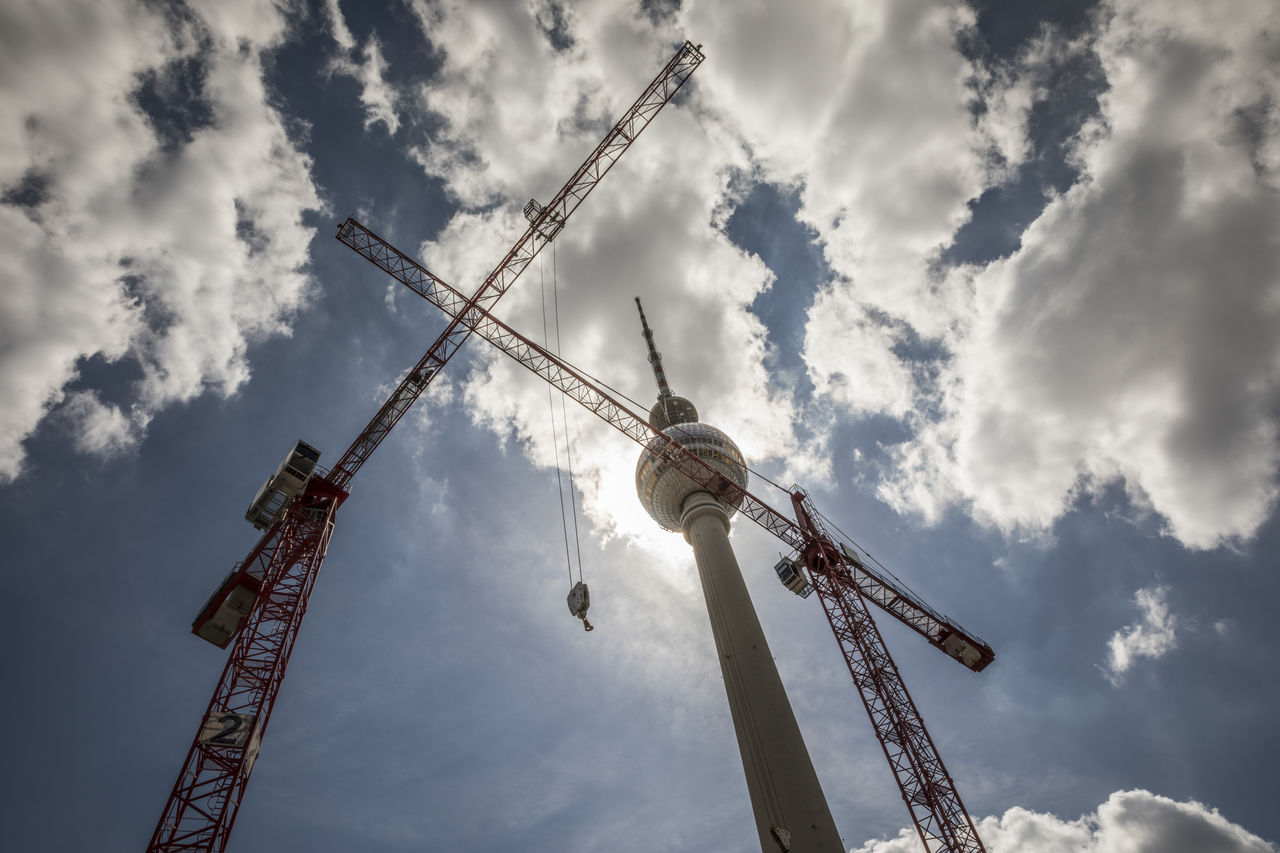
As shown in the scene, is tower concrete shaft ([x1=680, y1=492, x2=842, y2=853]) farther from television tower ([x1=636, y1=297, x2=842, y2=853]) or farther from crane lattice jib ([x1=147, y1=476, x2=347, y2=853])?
crane lattice jib ([x1=147, y1=476, x2=347, y2=853])

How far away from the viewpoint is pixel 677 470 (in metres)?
52.7

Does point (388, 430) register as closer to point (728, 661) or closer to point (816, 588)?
point (728, 661)

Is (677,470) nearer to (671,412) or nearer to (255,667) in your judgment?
(671,412)

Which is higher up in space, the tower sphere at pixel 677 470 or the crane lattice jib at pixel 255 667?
the tower sphere at pixel 677 470

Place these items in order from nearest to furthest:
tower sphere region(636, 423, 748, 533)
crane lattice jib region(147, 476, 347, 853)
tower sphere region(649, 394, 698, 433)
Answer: crane lattice jib region(147, 476, 347, 853) < tower sphere region(636, 423, 748, 533) < tower sphere region(649, 394, 698, 433)

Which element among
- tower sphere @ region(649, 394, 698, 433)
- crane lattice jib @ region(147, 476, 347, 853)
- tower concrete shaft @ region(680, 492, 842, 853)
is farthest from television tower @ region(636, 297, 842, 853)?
crane lattice jib @ region(147, 476, 347, 853)

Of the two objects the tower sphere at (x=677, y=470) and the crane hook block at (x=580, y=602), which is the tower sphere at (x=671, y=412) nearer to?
the tower sphere at (x=677, y=470)

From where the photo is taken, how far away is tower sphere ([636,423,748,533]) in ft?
173

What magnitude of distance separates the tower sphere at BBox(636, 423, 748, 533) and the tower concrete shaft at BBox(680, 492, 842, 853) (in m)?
7.88

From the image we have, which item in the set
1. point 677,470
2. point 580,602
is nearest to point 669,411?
point 677,470

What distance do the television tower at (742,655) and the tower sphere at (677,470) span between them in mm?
84

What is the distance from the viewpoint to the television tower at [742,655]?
3062cm

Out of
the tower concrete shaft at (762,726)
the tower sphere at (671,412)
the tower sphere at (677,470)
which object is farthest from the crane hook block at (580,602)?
the tower sphere at (671,412)

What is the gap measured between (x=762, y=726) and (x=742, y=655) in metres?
4.37
